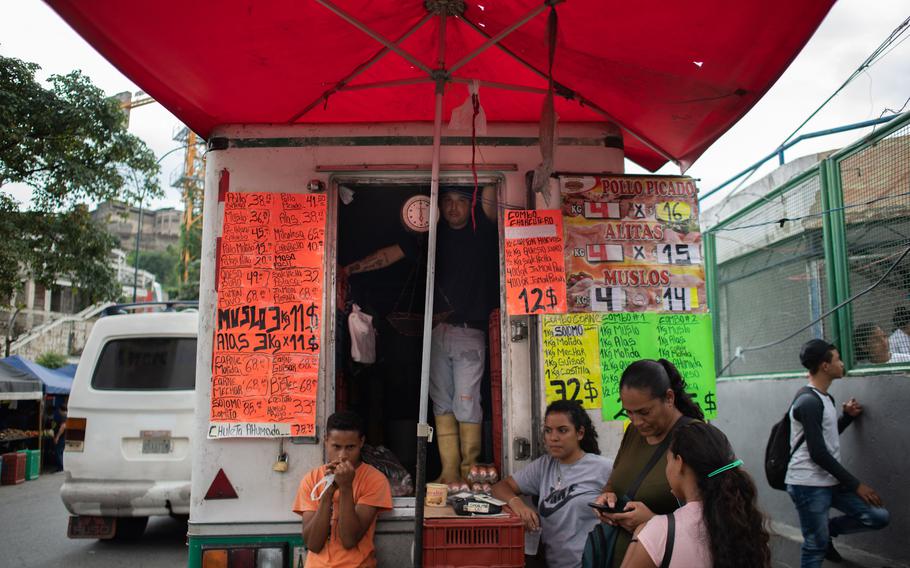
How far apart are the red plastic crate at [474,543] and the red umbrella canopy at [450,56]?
224 cm

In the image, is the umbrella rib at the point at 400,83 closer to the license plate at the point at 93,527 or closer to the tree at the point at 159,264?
the license plate at the point at 93,527

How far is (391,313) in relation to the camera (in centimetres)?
610

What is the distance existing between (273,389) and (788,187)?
20.2 feet

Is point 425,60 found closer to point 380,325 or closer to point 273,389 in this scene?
point 273,389

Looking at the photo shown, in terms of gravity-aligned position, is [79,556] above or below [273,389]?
below

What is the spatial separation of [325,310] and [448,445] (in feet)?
4.68

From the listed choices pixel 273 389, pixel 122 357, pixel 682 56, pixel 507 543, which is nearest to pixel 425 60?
pixel 682 56

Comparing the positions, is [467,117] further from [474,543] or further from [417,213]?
[474,543]

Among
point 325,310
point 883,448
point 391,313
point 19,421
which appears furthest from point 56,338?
point 883,448

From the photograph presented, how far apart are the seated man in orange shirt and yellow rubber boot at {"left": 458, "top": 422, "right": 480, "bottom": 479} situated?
1034 mm

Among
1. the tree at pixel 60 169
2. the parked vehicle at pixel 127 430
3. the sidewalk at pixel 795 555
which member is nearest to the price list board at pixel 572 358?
the sidewalk at pixel 795 555

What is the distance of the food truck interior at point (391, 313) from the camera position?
525cm

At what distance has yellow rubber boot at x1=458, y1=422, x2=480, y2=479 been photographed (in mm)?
4691

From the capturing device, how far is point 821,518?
5047 millimetres
